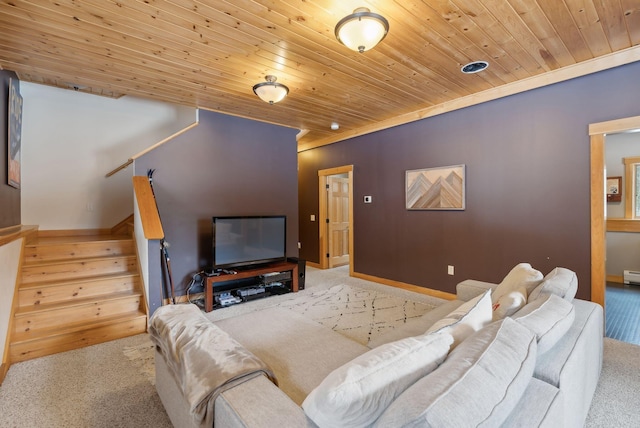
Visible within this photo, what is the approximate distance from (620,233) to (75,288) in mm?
7372

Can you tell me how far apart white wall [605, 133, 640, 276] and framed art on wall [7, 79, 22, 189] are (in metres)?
7.74

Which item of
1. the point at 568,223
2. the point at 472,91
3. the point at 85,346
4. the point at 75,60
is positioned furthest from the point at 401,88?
the point at 85,346

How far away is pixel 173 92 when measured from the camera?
136 inches

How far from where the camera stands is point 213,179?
13.6 feet

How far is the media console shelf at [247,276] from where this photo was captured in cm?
352

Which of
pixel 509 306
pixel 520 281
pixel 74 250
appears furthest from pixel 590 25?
pixel 74 250

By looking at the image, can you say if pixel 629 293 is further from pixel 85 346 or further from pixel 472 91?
pixel 85 346

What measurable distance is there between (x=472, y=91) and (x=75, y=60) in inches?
161

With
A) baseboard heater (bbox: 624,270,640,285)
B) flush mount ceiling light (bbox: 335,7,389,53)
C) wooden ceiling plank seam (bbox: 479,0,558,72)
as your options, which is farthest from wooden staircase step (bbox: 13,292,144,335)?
baseboard heater (bbox: 624,270,640,285)

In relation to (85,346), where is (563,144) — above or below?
above

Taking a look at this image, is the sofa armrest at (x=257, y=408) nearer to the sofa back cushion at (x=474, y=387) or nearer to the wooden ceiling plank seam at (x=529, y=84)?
the sofa back cushion at (x=474, y=387)

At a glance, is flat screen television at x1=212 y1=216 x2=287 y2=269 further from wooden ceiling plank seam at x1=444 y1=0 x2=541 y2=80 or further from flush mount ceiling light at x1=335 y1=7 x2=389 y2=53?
wooden ceiling plank seam at x1=444 y1=0 x2=541 y2=80

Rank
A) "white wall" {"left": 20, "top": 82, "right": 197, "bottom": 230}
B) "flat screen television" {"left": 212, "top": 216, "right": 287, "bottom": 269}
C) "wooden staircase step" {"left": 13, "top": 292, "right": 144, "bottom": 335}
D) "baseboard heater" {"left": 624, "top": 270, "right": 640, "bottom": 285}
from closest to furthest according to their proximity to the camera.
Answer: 1. "wooden staircase step" {"left": 13, "top": 292, "right": 144, "bottom": 335}
2. "flat screen television" {"left": 212, "top": 216, "right": 287, "bottom": 269}
3. "white wall" {"left": 20, "top": 82, "right": 197, "bottom": 230}
4. "baseboard heater" {"left": 624, "top": 270, "right": 640, "bottom": 285}

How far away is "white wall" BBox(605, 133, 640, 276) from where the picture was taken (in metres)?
4.52
